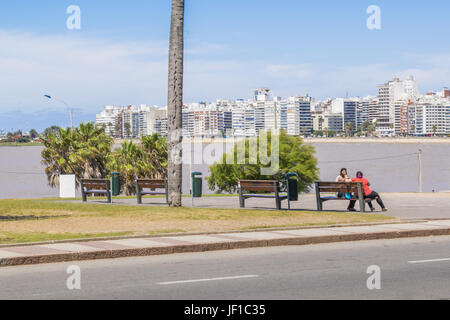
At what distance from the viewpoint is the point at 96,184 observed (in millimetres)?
24688

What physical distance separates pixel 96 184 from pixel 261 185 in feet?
22.4

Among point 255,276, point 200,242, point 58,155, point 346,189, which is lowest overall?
point 255,276

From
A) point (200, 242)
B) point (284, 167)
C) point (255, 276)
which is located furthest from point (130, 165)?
point (255, 276)

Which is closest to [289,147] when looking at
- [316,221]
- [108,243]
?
[316,221]

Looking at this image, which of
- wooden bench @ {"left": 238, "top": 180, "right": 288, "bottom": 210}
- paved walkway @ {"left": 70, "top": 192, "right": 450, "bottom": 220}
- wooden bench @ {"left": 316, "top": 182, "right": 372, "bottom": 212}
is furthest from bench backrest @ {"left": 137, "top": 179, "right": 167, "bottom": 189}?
wooden bench @ {"left": 316, "top": 182, "right": 372, "bottom": 212}

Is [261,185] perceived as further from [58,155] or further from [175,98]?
[58,155]

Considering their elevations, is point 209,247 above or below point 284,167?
below

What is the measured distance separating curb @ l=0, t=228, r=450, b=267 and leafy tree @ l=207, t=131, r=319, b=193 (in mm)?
42621

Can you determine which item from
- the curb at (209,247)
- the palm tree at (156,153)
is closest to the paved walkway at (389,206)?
the curb at (209,247)

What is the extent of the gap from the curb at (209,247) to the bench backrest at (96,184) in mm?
11555

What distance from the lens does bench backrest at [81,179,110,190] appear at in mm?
23956
